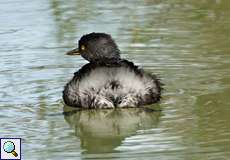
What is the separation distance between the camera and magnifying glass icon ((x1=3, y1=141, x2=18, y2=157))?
6.97 metres

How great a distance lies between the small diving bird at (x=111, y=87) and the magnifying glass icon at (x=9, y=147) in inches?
48.5

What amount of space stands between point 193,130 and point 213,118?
442mm

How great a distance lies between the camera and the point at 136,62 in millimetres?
10281

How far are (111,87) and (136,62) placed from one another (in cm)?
204

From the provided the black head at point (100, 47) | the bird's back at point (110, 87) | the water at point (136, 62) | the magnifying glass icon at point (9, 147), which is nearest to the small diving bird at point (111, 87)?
the bird's back at point (110, 87)

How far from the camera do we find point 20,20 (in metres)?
12.8

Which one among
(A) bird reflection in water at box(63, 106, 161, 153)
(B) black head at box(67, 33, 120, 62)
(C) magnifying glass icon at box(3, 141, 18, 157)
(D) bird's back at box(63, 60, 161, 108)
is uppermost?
(B) black head at box(67, 33, 120, 62)

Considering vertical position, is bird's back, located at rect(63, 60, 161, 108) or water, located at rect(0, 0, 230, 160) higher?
bird's back, located at rect(63, 60, 161, 108)

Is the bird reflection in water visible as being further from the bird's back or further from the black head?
the black head

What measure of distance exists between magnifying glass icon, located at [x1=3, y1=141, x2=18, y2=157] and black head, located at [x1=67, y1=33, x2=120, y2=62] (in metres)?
1.85

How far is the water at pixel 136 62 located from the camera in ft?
24.1

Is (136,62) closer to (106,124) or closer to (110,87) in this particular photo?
(110,87)

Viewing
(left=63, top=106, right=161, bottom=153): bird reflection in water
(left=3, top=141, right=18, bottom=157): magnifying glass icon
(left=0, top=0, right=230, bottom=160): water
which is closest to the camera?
(left=3, top=141, right=18, bottom=157): magnifying glass icon

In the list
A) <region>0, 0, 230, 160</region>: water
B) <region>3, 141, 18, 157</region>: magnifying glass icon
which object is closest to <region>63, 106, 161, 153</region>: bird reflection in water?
<region>0, 0, 230, 160</region>: water
